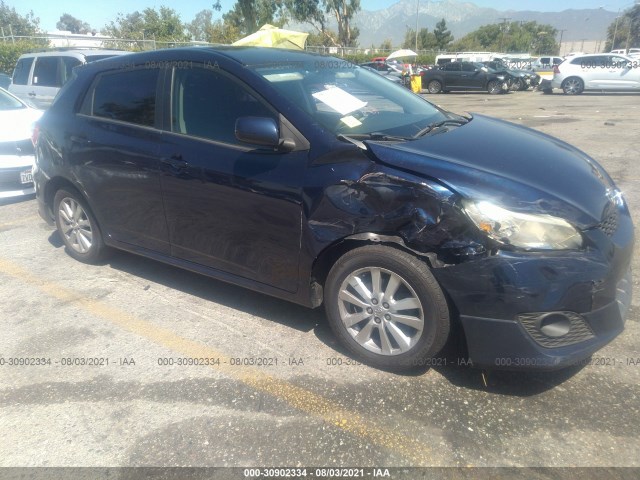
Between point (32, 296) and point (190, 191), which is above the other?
point (190, 191)

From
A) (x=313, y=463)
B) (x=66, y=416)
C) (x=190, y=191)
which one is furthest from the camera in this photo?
(x=190, y=191)

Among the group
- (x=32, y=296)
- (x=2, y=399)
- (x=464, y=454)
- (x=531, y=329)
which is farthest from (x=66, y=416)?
(x=531, y=329)

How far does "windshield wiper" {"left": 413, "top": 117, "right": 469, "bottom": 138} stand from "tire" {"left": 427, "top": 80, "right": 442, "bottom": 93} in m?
22.8

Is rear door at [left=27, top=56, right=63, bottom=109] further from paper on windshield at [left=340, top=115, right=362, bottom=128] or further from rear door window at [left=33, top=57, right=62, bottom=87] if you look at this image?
paper on windshield at [left=340, top=115, right=362, bottom=128]

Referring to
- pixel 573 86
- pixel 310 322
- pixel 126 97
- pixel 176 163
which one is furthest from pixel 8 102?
pixel 573 86

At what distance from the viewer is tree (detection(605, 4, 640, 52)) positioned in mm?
79938

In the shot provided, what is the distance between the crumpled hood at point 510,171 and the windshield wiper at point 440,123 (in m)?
0.09

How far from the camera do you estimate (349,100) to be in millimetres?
3396

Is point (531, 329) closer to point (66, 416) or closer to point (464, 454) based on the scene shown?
point (464, 454)

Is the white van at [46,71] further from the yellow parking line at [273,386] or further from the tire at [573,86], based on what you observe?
the tire at [573,86]

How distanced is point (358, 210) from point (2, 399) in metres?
2.24

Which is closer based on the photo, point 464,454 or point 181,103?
point 464,454

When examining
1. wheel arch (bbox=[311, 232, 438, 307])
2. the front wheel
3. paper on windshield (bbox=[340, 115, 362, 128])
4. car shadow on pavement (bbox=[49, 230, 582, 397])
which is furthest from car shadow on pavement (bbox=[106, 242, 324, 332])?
the front wheel

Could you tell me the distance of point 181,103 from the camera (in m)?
3.56
